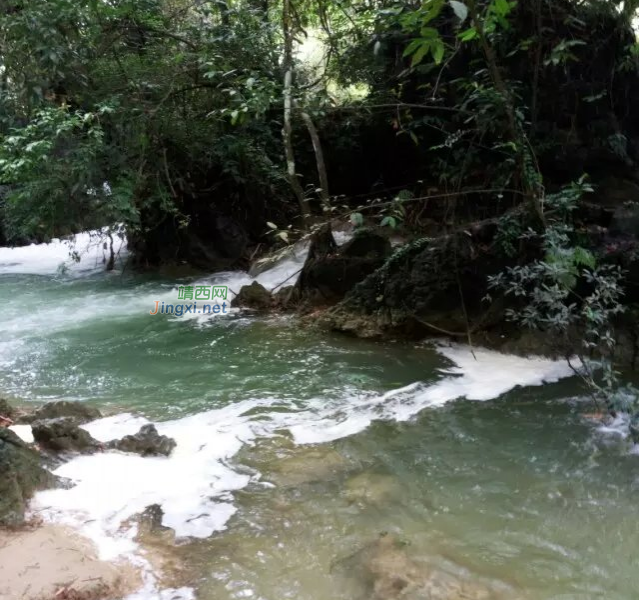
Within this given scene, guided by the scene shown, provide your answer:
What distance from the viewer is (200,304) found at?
406 inches

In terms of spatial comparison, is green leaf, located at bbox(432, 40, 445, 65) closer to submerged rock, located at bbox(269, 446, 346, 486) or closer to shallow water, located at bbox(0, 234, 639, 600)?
shallow water, located at bbox(0, 234, 639, 600)

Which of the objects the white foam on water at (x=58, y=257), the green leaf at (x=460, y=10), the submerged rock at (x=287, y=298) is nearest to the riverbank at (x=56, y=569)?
the green leaf at (x=460, y=10)

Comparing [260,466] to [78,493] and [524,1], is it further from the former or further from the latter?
[524,1]

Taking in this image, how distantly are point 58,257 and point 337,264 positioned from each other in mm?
11189

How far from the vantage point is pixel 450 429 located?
5.05m

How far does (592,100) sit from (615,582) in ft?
23.3

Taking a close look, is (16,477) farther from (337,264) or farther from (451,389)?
(337,264)

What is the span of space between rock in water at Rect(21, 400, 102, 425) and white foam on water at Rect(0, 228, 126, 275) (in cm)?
829

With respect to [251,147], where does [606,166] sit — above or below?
below

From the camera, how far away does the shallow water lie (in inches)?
126

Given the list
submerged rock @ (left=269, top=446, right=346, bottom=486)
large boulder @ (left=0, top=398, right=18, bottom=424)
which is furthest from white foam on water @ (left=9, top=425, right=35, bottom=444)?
submerged rock @ (left=269, top=446, right=346, bottom=486)

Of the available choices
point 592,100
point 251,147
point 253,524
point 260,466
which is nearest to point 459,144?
point 592,100

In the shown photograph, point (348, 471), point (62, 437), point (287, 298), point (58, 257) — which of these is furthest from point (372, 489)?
point (58, 257)

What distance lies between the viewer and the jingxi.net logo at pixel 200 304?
977 cm
